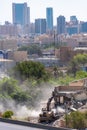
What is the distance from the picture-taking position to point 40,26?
106 metres

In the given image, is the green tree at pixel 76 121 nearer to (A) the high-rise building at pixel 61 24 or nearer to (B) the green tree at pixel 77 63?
(B) the green tree at pixel 77 63

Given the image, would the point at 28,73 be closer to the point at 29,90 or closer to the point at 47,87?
the point at 47,87

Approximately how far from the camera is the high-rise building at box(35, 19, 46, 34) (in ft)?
341

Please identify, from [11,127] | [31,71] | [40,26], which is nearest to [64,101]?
[11,127]

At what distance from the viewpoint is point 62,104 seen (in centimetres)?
1435

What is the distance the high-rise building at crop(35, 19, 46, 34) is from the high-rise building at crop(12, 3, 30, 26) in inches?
1320

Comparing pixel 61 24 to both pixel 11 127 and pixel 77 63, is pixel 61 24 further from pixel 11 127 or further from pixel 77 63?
pixel 11 127

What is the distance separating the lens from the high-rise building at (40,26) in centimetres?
10389

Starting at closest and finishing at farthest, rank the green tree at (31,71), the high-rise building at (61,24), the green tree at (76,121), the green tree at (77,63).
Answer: the green tree at (76,121)
the green tree at (31,71)
the green tree at (77,63)
the high-rise building at (61,24)

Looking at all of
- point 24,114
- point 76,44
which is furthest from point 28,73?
point 76,44

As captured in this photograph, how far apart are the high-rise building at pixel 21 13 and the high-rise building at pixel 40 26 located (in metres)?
33.5

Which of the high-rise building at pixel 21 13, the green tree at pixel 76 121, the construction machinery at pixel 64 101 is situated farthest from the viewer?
the high-rise building at pixel 21 13

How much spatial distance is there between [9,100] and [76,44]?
53.6 meters

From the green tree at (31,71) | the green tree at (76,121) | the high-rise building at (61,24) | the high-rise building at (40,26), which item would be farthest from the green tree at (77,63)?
the high-rise building at (40,26)
